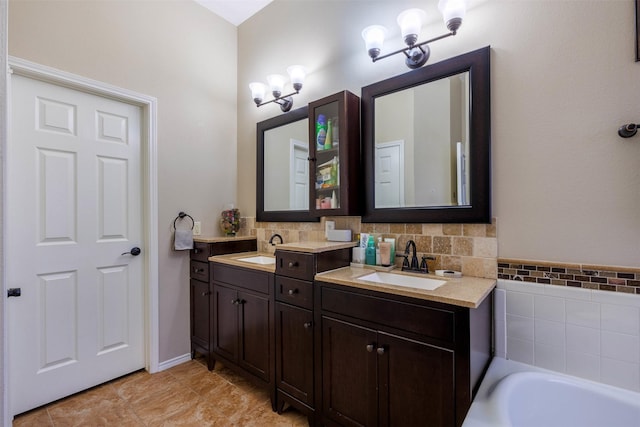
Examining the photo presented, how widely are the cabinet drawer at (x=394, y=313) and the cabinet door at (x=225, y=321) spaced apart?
0.84m

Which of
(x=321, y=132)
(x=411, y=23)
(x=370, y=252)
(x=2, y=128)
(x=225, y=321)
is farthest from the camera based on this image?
(x=225, y=321)

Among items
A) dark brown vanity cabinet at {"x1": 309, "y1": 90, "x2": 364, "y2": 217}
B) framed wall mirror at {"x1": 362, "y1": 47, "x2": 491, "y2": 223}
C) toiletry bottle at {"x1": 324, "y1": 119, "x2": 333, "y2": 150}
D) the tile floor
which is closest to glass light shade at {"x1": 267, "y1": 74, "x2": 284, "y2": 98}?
dark brown vanity cabinet at {"x1": 309, "y1": 90, "x2": 364, "y2": 217}

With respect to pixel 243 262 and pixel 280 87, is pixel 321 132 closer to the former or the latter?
pixel 280 87

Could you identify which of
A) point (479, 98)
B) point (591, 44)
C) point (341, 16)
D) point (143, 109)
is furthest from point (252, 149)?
point (591, 44)

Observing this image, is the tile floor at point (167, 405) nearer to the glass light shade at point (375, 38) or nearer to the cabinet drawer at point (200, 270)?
the cabinet drawer at point (200, 270)

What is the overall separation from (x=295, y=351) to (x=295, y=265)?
487 mm

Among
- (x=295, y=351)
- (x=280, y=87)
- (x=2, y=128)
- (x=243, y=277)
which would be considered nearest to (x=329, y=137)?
(x=280, y=87)

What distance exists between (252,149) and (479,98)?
6.13 ft

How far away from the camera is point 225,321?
215 cm

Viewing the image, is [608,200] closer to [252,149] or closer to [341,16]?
[341,16]

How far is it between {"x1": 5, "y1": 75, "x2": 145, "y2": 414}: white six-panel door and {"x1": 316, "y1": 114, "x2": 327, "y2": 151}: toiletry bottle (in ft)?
4.53

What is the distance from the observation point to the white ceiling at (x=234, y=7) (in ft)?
8.29

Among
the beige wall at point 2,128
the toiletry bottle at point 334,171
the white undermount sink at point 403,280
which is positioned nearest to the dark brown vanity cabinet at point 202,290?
the toiletry bottle at point 334,171

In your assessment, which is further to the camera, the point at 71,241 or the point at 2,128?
the point at 71,241
